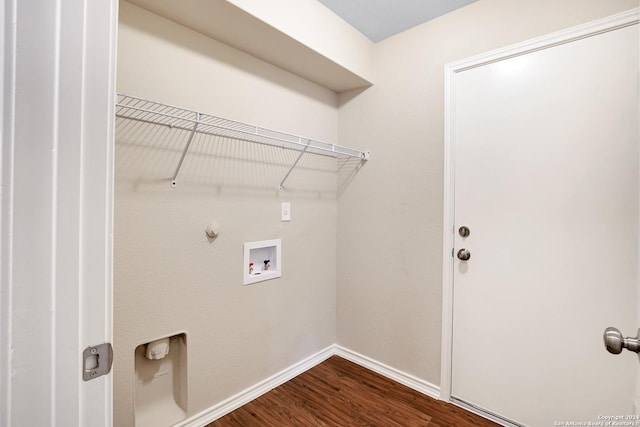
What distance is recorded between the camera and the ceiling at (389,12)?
174 centimetres

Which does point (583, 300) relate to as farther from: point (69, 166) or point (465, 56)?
point (69, 166)

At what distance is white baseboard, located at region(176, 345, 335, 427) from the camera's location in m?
1.60

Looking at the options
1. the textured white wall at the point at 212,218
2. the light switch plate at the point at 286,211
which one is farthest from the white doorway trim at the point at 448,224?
the light switch plate at the point at 286,211

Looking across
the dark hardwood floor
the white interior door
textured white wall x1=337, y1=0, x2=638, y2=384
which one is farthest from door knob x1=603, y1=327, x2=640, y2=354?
the dark hardwood floor

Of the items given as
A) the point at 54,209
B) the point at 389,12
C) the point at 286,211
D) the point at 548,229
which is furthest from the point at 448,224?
the point at 54,209

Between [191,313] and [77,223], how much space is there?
1.22 m

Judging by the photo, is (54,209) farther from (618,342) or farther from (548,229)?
(548,229)

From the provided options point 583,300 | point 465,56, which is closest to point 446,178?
point 465,56

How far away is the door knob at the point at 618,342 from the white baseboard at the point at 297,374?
1.39 meters

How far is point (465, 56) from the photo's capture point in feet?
5.74

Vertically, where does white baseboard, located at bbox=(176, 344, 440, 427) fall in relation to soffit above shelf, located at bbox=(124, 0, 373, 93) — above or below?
below

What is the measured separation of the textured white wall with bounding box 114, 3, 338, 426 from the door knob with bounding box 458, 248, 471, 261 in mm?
954

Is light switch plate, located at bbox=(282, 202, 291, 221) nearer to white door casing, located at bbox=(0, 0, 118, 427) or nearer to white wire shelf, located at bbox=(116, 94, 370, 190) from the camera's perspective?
white wire shelf, located at bbox=(116, 94, 370, 190)

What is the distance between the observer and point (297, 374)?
2.09m
